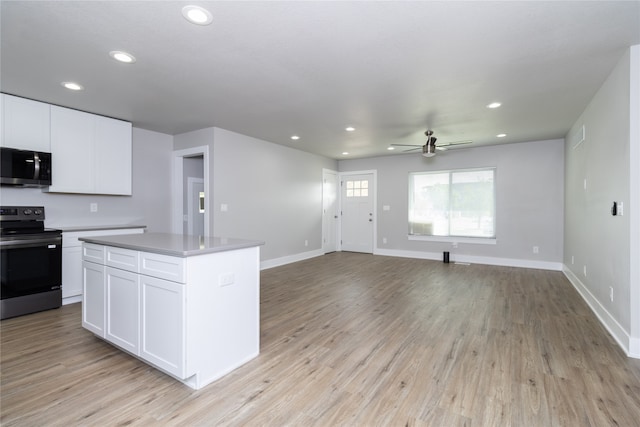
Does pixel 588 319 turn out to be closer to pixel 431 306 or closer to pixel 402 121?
pixel 431 306

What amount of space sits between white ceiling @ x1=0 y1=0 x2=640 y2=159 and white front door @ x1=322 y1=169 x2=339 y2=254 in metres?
3.30

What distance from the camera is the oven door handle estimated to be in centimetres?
317

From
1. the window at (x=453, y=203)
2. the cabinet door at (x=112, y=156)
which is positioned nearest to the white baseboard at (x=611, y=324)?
the window at (x=453, y=203)

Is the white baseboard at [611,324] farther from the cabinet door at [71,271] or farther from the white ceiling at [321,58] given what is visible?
the cabinet door at [71,271]

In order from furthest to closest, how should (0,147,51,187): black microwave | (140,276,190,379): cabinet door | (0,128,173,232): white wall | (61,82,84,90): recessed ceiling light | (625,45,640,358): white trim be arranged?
(0,128,173,232): white wall, (0,147,51,187): black microwave, (61,82,84,90): recessed ceiling light, (625,45,640,358): white trim, (140,276,190,379): cabinet door

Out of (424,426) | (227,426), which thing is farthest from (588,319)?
(227,426)

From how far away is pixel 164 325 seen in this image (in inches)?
79.7

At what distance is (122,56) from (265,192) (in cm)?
340

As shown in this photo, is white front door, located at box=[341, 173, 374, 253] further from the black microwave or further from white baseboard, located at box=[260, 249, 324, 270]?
the black microwave

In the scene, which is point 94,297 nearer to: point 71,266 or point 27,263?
point 27,263

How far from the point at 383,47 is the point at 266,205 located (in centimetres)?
391

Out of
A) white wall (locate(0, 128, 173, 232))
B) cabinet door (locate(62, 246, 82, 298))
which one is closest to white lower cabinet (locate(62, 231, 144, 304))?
cabinet door (locate(62, 246, 82, 298))

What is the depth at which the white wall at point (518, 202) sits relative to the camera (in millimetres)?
5691

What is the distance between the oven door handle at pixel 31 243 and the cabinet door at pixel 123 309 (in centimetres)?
171
